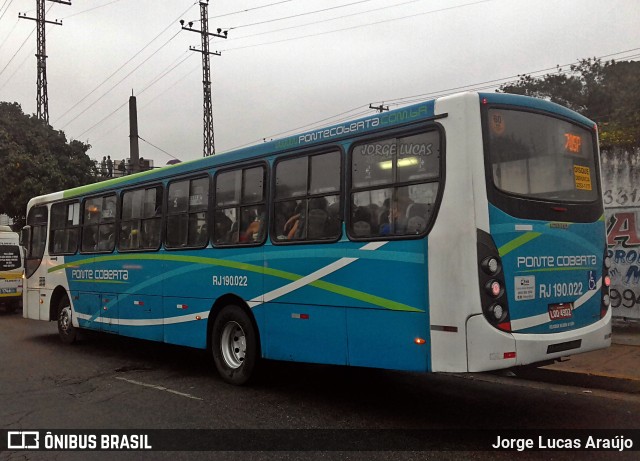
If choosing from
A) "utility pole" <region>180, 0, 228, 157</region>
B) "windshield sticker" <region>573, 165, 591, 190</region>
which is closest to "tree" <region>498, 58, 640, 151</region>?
"utility pole" <region>180, 0, 228, 157</region>

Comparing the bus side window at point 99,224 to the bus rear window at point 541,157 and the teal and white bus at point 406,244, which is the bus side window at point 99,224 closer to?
the teal and white bus at point 406,244

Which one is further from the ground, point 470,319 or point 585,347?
point 470,319

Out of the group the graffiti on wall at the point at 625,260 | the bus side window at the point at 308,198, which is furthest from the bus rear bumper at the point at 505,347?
the graffiti on wall at the point at 625,260

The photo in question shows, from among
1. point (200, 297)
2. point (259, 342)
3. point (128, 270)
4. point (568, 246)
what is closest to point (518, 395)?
point (568, 246)

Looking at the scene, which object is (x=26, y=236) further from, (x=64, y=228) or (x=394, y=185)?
(x=394, y=185)

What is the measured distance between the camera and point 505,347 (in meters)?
4.79

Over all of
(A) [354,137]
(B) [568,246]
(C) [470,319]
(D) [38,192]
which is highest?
(D) [38,192]

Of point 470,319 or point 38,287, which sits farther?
point 38,287

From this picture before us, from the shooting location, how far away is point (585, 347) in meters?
5.49

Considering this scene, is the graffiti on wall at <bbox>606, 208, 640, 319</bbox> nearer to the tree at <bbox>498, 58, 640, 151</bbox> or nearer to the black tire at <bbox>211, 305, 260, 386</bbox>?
the black tire at <bbox>211, 305, 260, 386</bbox>

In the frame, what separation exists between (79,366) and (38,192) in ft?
54.6

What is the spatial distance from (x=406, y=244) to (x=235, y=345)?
10.7 feet

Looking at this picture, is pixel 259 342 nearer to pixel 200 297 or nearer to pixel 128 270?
pixel 200 297

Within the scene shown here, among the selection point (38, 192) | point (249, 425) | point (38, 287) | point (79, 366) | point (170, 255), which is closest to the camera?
point (249, 425)
